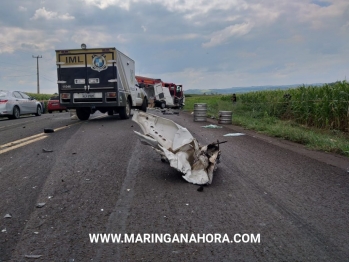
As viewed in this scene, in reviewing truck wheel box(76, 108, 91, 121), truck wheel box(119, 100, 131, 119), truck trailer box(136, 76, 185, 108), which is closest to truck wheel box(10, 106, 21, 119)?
truck wheel box(76, 108, 91, 121)

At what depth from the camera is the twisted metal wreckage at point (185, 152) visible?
15.5 ft

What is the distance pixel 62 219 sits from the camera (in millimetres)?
3391

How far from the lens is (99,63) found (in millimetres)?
14141

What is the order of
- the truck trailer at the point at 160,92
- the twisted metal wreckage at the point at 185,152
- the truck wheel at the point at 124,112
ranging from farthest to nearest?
1. the truck trailer at the point at 160,92
2. the truck wheel at the point at 124,112
3. the twisted metal wreckage at the point at 185,152

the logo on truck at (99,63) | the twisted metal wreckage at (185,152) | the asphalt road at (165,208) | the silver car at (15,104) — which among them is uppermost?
the logo on truck at (99,63)

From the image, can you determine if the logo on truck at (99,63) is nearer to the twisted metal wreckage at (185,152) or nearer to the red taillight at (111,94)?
the red taillight at (111,94)

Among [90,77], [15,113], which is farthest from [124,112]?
[15,113]

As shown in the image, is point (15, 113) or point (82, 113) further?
point (15, 113)

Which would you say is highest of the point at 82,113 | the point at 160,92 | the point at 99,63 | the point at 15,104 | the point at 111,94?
the point at 99,63

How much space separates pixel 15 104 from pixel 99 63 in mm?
8054

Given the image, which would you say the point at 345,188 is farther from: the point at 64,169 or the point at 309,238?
the point at 64,169

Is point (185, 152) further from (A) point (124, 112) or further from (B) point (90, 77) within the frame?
(A) point (124, 112)

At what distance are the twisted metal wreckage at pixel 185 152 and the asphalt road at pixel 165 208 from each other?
22 centimetres

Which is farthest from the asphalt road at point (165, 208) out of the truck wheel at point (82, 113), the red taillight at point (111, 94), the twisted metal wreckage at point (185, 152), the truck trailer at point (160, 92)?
the truck trailer at point (160, 92)
